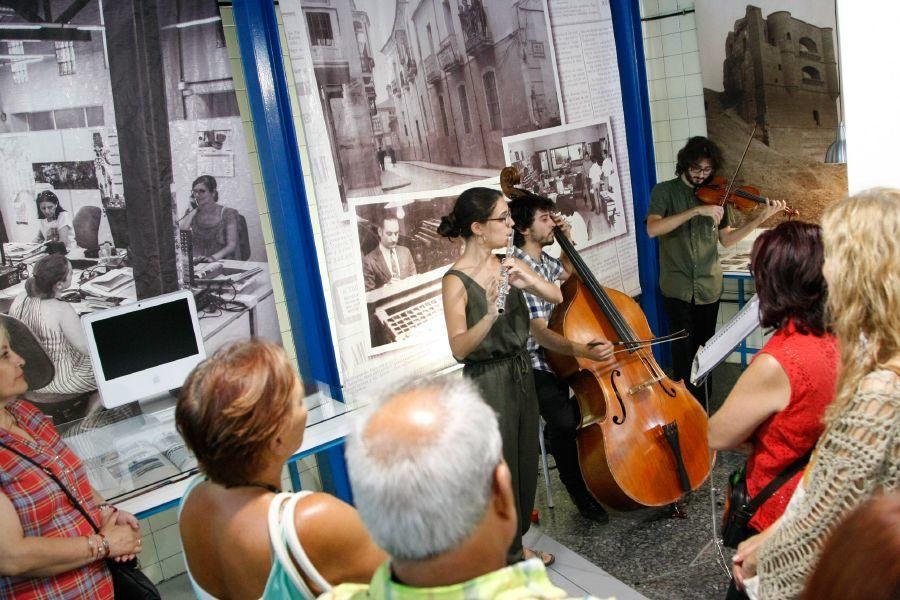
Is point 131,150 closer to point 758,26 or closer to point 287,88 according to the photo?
point 287,88

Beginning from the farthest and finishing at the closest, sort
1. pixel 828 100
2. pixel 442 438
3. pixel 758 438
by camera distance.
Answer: pixel 828 100 → pixel 758 438 → pixel 442 438

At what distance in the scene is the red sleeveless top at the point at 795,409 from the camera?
5.90ft

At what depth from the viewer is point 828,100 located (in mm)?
4590

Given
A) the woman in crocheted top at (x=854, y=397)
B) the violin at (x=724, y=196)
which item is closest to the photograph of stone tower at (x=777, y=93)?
the violin at (x=724, y=196)

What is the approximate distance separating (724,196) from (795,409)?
2.65m

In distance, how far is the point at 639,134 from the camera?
490 centimetres

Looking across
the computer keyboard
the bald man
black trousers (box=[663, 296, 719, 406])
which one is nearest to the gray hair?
the bald man

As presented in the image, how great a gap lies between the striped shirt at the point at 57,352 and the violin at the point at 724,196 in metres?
3.21

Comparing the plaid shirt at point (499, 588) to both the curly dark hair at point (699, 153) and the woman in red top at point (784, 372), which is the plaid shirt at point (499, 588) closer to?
the woman in red top at point (784, 372)

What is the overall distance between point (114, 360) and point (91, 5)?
4.67ft

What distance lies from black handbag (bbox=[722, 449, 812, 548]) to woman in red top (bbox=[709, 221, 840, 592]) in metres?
0.01

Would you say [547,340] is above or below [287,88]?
below

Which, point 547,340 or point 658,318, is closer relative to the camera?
point 547,340

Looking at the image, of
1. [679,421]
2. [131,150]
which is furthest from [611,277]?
[131,150]
